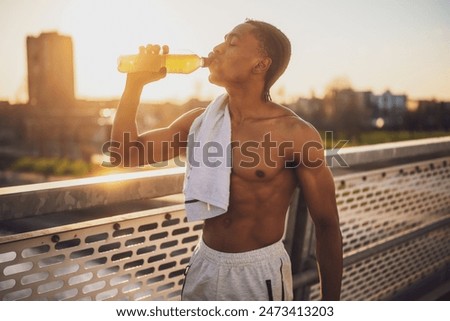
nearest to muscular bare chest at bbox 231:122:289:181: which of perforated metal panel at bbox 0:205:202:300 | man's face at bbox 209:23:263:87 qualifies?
man's face at bbox 209:23:263:87

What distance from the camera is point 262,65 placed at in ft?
6.31

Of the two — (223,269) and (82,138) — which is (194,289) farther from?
(82,138)

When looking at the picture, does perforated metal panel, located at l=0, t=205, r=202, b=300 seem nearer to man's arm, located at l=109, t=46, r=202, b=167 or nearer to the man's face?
man's arm, located at l=109, t=46, r=202, b=167

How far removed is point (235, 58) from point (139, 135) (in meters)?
0.50

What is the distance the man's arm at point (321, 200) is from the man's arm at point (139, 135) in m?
0.56

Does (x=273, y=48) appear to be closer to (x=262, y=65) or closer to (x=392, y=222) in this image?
(x=262, y=65)

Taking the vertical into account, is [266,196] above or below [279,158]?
below

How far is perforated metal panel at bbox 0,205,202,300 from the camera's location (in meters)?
1.50

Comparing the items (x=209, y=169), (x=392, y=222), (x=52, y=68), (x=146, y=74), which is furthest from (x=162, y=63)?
(x=52, y=68)

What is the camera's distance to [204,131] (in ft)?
5.99

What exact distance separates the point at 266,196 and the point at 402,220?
166 centimetres

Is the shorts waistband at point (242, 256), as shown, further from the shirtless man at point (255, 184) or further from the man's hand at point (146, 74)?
the man's hand at point (146, 74)

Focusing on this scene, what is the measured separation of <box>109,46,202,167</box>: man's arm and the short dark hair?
0.34 m
